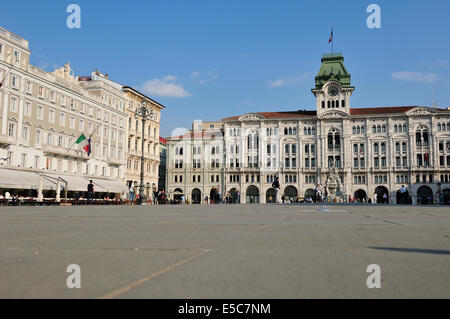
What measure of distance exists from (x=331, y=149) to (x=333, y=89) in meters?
11.6

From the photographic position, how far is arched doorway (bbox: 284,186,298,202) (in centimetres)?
7919

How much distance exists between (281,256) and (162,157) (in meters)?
86.3

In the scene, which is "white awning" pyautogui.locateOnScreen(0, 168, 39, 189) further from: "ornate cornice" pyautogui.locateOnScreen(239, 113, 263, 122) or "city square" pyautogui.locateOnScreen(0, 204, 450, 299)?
"ornate cornice" pyautogui.locateOnScreen(239, 113, 263, 122)

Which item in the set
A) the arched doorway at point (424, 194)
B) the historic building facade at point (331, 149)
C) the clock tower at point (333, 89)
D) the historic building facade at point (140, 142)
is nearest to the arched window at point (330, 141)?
the historic building facade at point (331, 149)

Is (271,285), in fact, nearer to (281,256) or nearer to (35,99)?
(281,256)

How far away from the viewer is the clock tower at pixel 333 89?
78.2m

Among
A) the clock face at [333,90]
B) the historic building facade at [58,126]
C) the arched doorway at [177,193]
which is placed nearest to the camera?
the historic building facade at [58,126]

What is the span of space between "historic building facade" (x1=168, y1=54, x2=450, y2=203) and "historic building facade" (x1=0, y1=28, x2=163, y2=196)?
2241cm

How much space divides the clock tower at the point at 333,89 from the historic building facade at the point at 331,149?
0.61 ft

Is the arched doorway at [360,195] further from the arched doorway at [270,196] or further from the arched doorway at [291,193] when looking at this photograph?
the arched doorway at [270,196]

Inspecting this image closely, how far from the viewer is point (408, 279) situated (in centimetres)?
263

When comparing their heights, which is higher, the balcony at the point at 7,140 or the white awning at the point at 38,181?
the balcony at the point at 7,140

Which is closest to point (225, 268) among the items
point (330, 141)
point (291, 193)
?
point (291, 193)

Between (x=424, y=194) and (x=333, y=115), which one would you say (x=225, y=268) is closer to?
(x=333, y=115)
